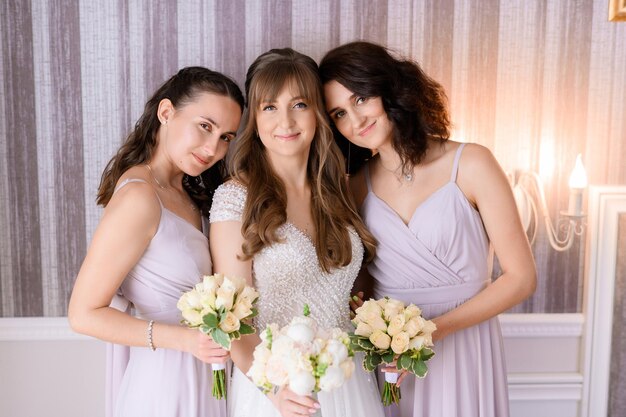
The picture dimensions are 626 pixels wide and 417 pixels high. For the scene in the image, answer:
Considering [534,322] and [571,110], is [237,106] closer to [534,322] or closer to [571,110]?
[571,110]

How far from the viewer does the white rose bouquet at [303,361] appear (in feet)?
4.79

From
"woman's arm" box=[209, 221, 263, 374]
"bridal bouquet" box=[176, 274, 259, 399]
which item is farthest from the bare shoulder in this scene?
"bridal bouquet" box=[176, 274, 259, 399]

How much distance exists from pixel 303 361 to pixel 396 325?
484mm

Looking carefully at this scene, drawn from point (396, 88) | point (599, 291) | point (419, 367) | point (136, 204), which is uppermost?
point (396, 88)

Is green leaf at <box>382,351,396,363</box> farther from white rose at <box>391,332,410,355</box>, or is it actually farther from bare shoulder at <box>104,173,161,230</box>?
bare shoulder at <box>104,173,161,230</box>

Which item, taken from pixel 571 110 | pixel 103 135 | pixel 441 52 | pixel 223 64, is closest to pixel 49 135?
pixel 103 135

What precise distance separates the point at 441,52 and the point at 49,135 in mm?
1890

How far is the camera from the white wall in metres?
2.71

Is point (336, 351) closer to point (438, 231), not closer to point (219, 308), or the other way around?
point (219, 308)

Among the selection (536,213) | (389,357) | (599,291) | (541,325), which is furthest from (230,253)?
(599,291)

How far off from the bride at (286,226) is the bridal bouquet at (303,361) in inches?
18.8

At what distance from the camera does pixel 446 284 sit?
2.29m

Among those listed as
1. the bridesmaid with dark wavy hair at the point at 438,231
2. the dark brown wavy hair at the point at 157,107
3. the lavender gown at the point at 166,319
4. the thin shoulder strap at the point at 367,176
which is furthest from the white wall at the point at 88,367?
the thin shoulder strap at the point at 367,176

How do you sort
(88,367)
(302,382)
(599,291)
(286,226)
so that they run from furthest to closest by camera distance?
(599,291), (88,367), (286,226), (302,382)
